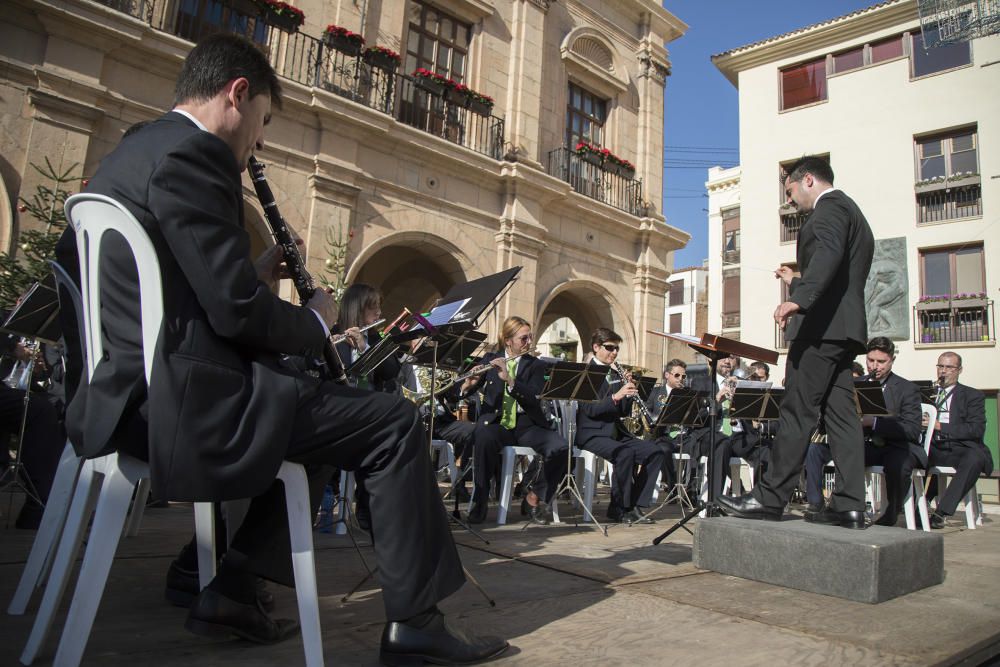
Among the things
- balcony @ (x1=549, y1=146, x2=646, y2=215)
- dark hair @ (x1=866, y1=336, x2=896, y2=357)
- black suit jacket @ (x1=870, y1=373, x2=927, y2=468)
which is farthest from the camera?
balcony @ (x1=549, y1=146, x2=646, y2=215)

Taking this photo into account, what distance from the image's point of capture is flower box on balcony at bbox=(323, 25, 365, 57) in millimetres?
10117

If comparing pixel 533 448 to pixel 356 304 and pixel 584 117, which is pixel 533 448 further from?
pixel 584 117

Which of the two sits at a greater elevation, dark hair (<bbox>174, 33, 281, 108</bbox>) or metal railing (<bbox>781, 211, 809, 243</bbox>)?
metal railing (<bbox>781, 211, 809, 243</bbox>)

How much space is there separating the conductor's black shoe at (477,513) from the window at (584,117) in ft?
35.8

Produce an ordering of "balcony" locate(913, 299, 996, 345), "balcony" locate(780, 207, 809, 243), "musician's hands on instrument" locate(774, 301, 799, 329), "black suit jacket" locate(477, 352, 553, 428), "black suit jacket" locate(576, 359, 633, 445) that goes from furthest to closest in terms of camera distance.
Answer: 1. "balcony" locate(780, 207, 809, 243)
2. "balcony" locate(913, 299, 996, 345)
3. "black suit jacket" locate(576, 359, 633, 445)
4. "black suit jacket" locate(477, 352, 553, 428)
5. "musician's hands on instrument" locate(774, 301, 799, 329)

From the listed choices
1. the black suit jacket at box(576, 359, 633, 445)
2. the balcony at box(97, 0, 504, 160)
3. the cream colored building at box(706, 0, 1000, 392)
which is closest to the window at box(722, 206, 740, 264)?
the cream colored building at box(706, 0, 1000, 392)

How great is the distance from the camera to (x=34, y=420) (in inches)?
166

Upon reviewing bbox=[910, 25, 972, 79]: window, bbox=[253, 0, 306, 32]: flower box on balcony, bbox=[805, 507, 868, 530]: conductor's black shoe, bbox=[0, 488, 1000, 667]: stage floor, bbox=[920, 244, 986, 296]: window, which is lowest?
bbox=[0, 488, 1000, 667]: stage floor

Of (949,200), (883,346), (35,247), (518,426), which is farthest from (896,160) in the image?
(35,247)

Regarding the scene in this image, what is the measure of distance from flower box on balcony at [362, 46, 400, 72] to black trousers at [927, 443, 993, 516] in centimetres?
976

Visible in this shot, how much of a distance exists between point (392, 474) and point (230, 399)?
48cm

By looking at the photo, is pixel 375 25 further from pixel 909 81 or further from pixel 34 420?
pixel 909 81

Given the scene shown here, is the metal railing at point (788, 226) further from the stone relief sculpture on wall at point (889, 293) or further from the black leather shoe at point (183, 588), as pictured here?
the black leather shoe at point (183, 588)

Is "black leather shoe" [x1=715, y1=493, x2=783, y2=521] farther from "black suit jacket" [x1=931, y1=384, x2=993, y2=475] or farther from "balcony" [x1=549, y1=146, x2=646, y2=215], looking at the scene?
"balcony" [x1=549, y1=146, x2=646, y2=215]
